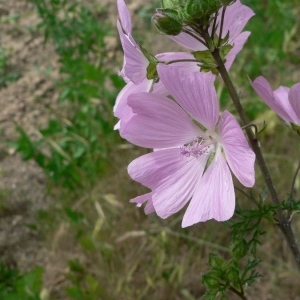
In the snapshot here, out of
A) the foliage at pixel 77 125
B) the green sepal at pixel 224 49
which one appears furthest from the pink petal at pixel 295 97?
the foliage at pixel 77 125

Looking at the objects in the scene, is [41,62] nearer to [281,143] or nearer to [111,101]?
[111,101]

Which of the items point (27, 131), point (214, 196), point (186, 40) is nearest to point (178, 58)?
point (186, 40)

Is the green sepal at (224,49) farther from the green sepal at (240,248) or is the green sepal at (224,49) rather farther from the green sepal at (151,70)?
the green sepal at (240,248)

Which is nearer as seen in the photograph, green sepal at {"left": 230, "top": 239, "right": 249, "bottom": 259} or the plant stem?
the plant stem

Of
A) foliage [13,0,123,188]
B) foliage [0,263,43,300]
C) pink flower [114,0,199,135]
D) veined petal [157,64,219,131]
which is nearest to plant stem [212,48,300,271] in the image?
veined petal [157,64,219,131]

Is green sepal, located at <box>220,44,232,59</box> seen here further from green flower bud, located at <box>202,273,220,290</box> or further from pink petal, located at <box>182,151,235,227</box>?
green flower bud, located at <box>202,273,220,290</box>
